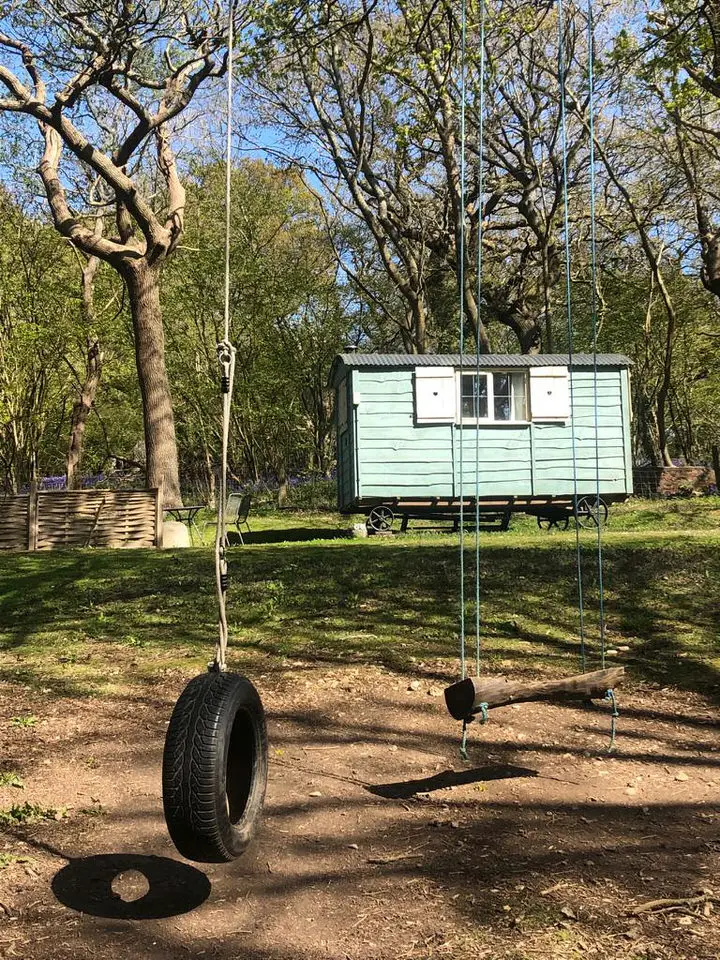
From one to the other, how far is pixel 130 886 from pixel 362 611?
4580mm

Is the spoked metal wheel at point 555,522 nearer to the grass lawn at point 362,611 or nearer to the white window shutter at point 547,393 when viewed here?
the white window shutter at point 547,393

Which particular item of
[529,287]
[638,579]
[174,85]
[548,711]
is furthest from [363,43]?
[548,711]

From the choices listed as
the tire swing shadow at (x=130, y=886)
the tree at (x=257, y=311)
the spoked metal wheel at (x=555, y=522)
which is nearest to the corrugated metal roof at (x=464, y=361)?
the spoked metal wheel at (x=555, y=522)

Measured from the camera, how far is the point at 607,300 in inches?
1100

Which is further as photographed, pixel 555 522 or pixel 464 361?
pixel 555 522

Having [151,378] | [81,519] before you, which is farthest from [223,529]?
[151,378]

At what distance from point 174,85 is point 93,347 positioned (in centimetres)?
906

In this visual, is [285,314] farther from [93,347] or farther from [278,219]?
[93,347]

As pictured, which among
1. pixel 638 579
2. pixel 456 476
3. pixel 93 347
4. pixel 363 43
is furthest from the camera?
pixel 93 347

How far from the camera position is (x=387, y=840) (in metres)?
3.68

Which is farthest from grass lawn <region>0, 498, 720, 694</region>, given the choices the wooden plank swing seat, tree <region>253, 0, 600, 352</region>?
tree <region>253, 0, 600, 352</region>

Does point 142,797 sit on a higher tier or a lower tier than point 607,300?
lower

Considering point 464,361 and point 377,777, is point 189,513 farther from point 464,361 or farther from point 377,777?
point 377,777

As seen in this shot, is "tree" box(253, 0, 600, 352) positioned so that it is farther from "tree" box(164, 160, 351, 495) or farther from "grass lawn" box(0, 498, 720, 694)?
"grass lawn" box(0, 498, 720, 694)
